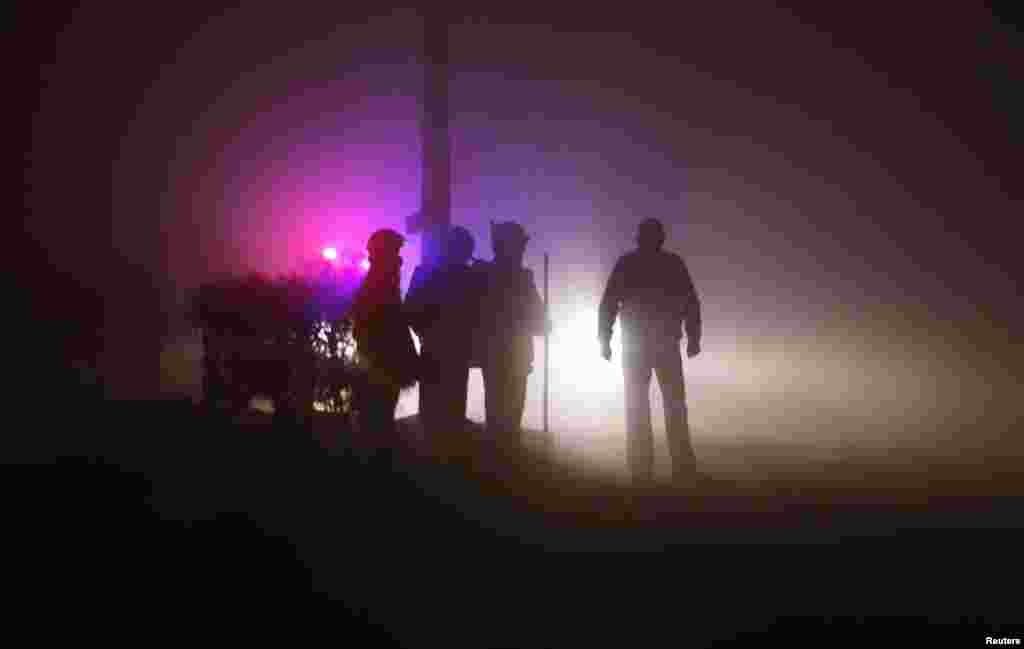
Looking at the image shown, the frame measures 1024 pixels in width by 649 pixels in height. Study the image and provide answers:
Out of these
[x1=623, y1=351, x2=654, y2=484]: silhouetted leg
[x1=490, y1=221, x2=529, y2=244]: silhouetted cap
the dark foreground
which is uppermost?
[x1=490, y1=221, x2=529, y2=244]: silhouetted cap

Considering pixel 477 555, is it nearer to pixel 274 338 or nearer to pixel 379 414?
pixel 379 414

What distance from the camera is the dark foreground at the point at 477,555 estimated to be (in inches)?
102

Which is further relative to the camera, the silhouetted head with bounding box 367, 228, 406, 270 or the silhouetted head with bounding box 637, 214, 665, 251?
the silhouetted head with bounding box 637, 214, 665, 251

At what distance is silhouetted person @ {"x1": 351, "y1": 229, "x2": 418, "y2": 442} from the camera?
14.9 ft

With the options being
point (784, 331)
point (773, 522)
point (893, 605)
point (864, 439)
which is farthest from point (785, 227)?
point (893, 605)

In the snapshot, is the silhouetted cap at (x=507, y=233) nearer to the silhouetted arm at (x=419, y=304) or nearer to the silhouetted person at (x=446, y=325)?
the silhouetted person at (x=446, y=325)

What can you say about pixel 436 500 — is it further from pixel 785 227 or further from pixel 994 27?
pixel 994 27

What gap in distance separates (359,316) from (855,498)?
3.60 metres

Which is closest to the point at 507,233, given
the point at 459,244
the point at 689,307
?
the point at 459,244

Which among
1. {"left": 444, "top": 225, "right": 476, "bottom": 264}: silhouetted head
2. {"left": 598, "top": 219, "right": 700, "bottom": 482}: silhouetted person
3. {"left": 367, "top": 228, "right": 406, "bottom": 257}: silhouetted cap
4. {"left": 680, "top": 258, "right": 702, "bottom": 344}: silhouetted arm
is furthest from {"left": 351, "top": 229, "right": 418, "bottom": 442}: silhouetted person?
{"left": 680, "top": 258, "right": 702, "bottom": 344}: silhouetted arm

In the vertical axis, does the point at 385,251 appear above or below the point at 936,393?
above

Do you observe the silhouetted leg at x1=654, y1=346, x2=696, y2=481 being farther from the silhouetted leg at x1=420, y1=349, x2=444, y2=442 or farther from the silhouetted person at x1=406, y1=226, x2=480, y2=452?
the silhouetted leg at x1=420, y1=349, x2=444, y2=442

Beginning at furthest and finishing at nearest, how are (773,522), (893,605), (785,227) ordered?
1. (785,227)
2. (773,522)
3. (893,605)

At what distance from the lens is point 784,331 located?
14055mm
